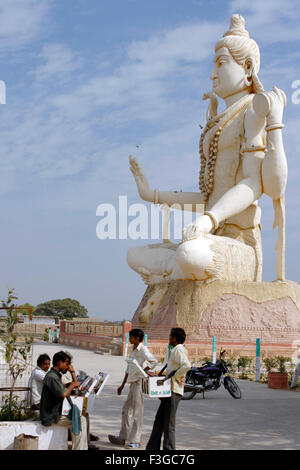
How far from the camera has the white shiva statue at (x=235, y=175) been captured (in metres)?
18.0

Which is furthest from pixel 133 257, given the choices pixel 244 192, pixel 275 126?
pixel 275 126

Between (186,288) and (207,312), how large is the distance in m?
0.95

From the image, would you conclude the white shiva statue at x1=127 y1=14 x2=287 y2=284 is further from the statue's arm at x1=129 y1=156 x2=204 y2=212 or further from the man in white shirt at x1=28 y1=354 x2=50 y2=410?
the man in white shirt at x1=28 y1=354 x2=50 y2=410

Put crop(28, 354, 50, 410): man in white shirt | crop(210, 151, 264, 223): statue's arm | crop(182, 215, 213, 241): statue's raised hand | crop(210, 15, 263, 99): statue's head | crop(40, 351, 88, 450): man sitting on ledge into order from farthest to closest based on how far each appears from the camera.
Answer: crop(210, 15, 263, 99): statue's head, crop(210, 151, 264, 223): statue's arm, crop(182, 215, 213, 241): statue's raised hand, crop(28, 354, 50, 410): man in white shirt, crop(40, 351, 88, 450): man sitting on ledge

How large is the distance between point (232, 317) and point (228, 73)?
7.75 metres

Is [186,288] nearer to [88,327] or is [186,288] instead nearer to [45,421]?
[88,327]

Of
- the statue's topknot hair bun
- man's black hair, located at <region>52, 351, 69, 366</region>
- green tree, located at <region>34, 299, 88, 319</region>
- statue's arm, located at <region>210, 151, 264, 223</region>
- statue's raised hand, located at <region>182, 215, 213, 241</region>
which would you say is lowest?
green tree, located at <region>34, 299, 88, 319</region>

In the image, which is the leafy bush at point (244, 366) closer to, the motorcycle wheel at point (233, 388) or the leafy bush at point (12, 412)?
the motorcycle wheel at point (233, 388)

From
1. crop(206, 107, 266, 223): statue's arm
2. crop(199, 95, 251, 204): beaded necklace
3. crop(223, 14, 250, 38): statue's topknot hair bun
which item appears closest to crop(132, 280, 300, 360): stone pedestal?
crop(206, 107, 266, 223): statue's arm

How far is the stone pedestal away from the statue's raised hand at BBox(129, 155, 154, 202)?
4455mm

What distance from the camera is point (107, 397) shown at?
33.1 ft

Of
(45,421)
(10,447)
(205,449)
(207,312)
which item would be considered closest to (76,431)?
(45,421)

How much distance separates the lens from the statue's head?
19.5 m

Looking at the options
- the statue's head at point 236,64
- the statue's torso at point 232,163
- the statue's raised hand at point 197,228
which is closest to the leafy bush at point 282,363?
the statue's raised hand at point 197,228
